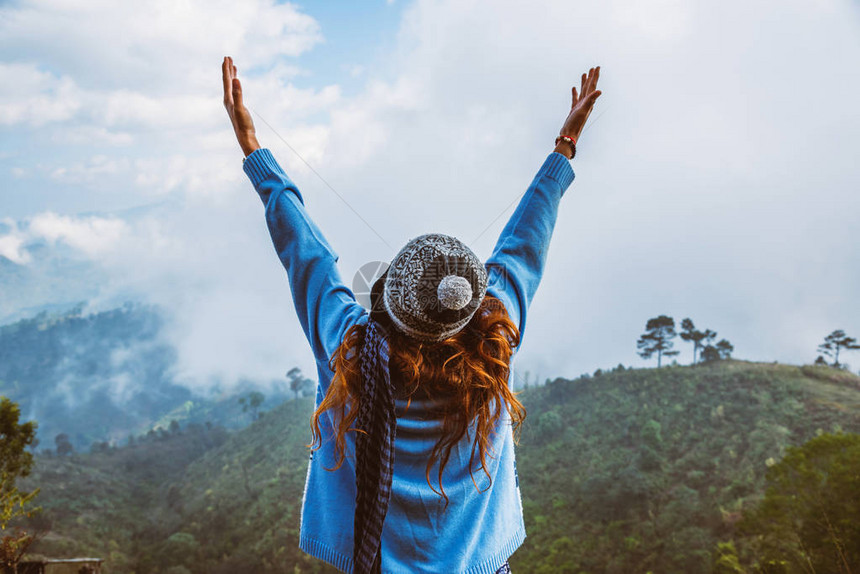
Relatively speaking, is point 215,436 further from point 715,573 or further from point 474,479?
point 474,479

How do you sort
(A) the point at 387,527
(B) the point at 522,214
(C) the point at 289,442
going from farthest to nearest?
(C) the point at 289,442 → (B) the point at 522,214 → (A) the point at 387,527

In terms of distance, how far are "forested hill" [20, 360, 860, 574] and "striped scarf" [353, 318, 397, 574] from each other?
28.0 ft

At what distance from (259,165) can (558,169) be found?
0.80m

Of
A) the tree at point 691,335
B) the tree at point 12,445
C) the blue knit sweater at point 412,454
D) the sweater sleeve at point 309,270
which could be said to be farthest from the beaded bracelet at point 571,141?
the tree at point 691,335

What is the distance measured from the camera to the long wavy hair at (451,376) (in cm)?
103

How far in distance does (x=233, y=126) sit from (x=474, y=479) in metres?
1.15

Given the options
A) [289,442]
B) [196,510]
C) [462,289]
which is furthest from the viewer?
[289,442]

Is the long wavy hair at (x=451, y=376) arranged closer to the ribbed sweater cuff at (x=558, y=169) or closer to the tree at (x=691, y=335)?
the ribbed sweater cuff at (x=558, y=169)

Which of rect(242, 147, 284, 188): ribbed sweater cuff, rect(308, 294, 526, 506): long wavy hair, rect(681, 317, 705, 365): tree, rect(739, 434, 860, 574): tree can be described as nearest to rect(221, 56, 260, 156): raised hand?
rect(242, 147, 284, 188): ribbed sweater cuff

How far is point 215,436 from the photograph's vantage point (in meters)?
47.3

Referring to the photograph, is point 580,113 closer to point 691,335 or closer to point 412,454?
point 412,454

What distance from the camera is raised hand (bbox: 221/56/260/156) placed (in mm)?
1456

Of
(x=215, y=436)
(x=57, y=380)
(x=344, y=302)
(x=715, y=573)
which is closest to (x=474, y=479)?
(x=344, y=302)

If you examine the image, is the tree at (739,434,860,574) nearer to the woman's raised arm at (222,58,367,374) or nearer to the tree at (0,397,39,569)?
the woman's raised arm at (222,58,367,374)
